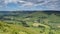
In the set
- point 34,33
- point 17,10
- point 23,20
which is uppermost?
point 17,10

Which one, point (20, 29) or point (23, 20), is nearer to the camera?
point (20, 29)

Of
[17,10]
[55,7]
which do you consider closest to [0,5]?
[17,10]

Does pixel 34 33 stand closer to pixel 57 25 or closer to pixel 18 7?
pixel 57 25

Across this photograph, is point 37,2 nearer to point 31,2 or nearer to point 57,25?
point 31,2

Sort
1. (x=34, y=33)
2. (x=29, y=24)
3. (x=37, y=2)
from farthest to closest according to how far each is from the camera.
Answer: (x=37, y=2)
(x=29, y=24)
(x=34, y=33)

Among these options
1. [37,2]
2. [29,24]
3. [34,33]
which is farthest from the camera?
[37,2]

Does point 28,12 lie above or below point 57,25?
above

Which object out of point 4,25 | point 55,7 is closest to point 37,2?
point 55,7
